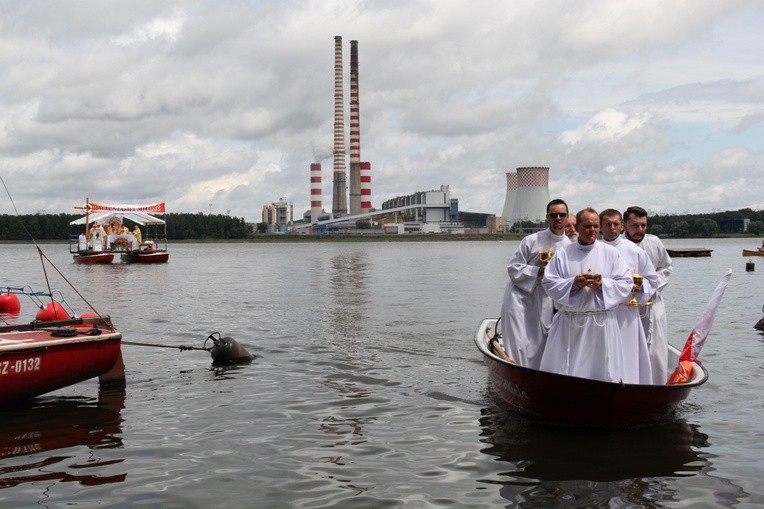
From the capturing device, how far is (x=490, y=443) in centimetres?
909

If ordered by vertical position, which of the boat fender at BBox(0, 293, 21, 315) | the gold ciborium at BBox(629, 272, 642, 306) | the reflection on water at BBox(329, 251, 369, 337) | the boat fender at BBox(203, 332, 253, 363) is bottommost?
the reflection on water at BBox(329, 251, 369, 337)

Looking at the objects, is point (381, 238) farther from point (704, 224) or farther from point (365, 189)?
point (704, 224)

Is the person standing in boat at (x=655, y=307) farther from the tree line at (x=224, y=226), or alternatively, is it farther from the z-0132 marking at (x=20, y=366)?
the tree line at (x=224, y=226)

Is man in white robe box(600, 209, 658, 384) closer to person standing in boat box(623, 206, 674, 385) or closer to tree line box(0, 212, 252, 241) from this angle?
person standing in boat box(623, 206, 674, 385)

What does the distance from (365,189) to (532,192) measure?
3772 centimetres

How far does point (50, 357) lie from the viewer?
10.4 metres

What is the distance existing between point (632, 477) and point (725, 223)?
611 feet

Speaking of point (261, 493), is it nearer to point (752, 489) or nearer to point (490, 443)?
point (490, 443)

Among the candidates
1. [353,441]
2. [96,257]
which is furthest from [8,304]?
[96,257]

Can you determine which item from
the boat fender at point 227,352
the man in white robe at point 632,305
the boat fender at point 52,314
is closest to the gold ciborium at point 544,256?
the man in white robe at point 632,305

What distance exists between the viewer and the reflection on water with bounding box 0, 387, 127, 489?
8078mm

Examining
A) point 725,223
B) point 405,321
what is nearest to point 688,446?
point 405,321

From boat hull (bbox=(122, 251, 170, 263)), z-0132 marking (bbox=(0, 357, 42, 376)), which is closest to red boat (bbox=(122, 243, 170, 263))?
boat hull (bbox=(122, 251, 170, 263))

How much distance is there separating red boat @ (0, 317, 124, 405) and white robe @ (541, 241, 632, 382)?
6.24 metres
